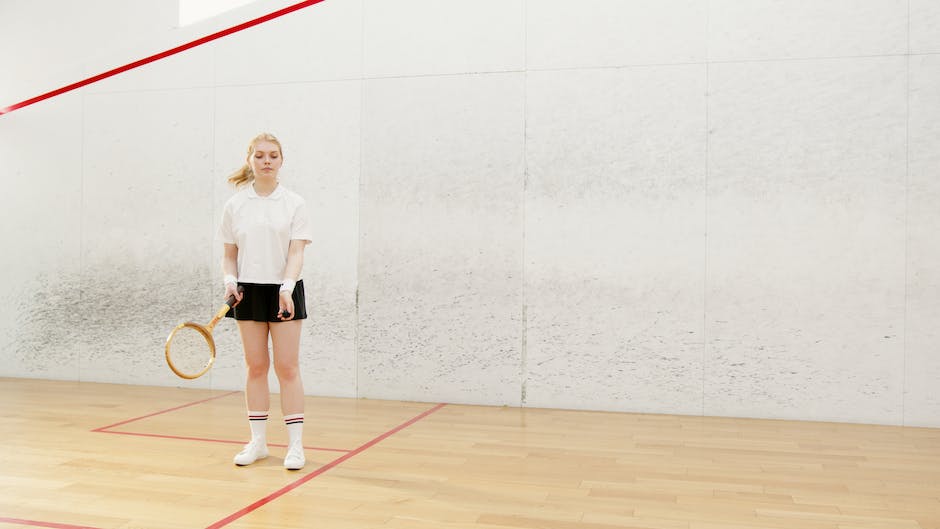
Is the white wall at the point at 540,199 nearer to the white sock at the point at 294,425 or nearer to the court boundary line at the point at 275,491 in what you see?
the court boundary line at the point at 275,491

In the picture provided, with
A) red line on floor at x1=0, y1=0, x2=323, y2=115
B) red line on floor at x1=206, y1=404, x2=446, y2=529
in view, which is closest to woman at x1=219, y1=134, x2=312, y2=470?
red line on floor at x1=206, y1=404, x2=446, y2=529

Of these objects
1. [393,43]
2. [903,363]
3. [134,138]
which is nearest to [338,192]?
[393,43]

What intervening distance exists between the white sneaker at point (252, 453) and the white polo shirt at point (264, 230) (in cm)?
→ 61

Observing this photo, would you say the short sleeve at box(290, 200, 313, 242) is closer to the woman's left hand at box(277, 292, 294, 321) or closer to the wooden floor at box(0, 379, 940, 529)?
the woman's left hand at box(277, 292, 294, 321)

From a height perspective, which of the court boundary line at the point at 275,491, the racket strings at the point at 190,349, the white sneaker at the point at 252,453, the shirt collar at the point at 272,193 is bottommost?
the court boundary line at the point at 275,491

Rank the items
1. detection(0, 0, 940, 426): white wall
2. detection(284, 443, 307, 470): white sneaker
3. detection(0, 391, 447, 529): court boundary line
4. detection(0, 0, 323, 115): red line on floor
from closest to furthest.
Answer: detection(0, 391, 447, 529): court boundary line
detection(284, 443, 307, 470): white sneaker
detection(0, 0, 940, 426): white wall
detection(0, 0, 323, 115): red line on floor

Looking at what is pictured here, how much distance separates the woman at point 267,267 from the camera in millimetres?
2805

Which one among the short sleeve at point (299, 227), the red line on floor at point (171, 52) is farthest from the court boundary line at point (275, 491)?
the red line on floor at point (171, 52)

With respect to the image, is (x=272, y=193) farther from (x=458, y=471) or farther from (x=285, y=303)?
(x=458, y=471)

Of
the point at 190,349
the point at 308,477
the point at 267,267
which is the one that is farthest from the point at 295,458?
the point at 190,349

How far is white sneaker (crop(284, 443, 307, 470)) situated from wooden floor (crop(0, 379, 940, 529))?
3 cm

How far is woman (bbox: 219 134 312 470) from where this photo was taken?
2805mm

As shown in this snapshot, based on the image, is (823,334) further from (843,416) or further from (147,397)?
(147,397)

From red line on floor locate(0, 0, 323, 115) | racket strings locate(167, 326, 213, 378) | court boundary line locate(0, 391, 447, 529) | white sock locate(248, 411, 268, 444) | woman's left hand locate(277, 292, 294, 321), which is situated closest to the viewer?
court boundary line locate(0, 391, 447, 529)
